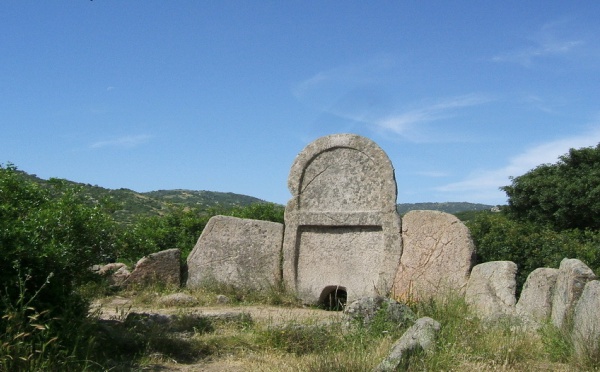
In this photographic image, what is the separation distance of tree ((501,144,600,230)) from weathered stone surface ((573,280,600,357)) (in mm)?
13556

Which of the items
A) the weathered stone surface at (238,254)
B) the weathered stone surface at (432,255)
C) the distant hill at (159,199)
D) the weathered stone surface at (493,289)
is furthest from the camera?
the distant hill at (159,199)

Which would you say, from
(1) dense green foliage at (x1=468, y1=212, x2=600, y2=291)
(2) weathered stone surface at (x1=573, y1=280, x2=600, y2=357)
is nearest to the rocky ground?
(2) weathered stone surface at (x1=573, y1=280, x2=600, y2=357)

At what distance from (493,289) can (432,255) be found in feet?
4.72

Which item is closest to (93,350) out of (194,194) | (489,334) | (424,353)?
(424,353)

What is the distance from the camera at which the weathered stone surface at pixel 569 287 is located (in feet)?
24.3

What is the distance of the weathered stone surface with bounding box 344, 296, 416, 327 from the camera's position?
8.07 metres

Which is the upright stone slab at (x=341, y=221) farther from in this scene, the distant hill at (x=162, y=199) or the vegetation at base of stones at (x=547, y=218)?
the distant hill at (x=162, y=199)

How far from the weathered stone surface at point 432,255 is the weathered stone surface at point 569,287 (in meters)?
2.57

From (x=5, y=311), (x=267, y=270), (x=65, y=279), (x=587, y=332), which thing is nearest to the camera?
(x=5, y=311)

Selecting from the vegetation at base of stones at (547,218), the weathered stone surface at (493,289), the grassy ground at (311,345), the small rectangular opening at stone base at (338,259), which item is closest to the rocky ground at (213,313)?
the grassy ground at (311,345)

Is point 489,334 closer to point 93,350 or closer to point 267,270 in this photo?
point 93,350

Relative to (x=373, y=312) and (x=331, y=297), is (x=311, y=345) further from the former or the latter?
(x=331, y=297)

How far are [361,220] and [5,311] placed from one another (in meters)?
6.81

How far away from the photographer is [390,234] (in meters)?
11.6
